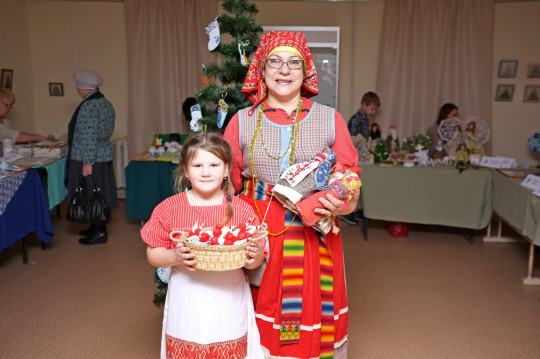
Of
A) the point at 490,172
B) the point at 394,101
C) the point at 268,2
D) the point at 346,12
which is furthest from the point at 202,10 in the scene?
the point at 490,172

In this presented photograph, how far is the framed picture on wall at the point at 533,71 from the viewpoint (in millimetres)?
5859

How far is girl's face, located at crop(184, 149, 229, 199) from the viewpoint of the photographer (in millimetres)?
1831

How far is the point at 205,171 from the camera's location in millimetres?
1824

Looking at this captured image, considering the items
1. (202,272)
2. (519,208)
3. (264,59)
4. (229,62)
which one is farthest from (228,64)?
(519,208)

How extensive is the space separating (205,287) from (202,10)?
4761 mm

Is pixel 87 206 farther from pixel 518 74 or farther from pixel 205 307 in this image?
pixel 518 74

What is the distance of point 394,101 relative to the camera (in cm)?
600

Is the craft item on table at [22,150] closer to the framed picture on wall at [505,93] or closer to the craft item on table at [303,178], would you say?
the craft item on table at [303,178]

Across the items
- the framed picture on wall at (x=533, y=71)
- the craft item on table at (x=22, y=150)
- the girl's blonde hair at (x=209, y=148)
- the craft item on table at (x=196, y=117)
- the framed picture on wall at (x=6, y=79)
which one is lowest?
the craft item on table at (x=22, y=150)

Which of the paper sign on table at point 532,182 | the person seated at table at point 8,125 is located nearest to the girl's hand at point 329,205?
the paper sign on table at point 532,182

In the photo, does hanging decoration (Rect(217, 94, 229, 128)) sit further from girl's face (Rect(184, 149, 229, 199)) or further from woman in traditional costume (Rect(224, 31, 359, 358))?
girl's face (Rect(184, 149, 229, 199))

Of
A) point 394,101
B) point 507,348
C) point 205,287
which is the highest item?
point 394,101

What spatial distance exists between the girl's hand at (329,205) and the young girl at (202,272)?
249 millimetres

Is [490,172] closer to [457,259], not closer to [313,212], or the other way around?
[457,259]
